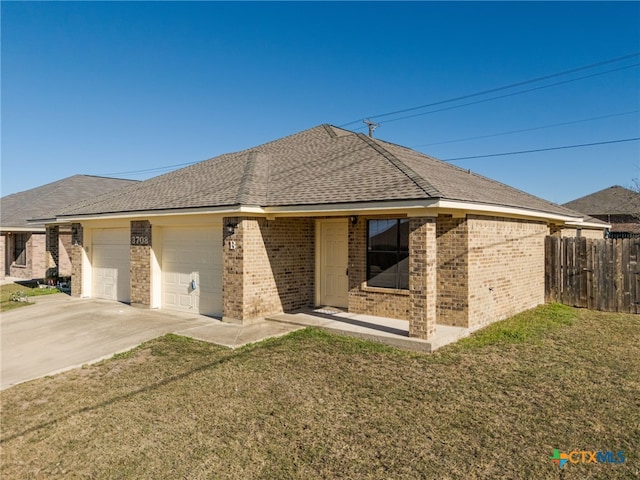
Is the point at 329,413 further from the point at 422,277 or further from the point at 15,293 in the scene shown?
the point at 15,293

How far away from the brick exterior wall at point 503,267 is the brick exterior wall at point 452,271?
14cm

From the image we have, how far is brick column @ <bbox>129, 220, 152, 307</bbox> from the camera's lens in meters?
11.7

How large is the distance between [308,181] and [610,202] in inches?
1222

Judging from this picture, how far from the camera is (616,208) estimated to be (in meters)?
30.9

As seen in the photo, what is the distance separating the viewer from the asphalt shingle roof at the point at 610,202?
29.9 meters

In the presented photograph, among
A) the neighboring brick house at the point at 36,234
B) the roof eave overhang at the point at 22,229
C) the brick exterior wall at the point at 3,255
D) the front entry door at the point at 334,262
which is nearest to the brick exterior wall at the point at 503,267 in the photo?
the front entry door at the point at 334,262

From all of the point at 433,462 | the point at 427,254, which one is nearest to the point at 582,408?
the point at 433,462

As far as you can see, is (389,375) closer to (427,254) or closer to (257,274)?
(427,254)

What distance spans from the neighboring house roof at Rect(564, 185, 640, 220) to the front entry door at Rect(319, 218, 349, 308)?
1028 inches

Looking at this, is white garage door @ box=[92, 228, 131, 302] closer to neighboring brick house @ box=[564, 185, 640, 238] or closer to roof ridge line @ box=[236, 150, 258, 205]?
roof ridge line @ box=[236, 150, 258, 205]

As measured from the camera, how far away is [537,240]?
39.6 ft

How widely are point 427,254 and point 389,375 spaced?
2384 millimetres

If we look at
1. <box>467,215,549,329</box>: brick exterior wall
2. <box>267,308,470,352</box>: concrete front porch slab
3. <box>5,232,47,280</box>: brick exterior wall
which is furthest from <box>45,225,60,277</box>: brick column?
<box>467,215,549,329</box>: brick exterior wall

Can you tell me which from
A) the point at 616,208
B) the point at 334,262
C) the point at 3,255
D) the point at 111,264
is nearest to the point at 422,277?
the point at 334,262
